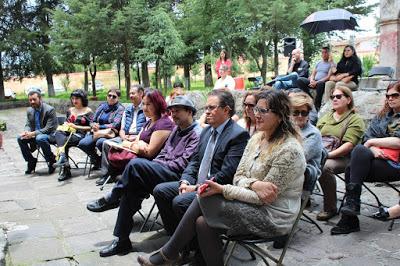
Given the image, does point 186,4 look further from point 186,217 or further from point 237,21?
point 186,217

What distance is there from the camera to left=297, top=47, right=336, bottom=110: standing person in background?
328 inches

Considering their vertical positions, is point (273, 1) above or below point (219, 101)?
above

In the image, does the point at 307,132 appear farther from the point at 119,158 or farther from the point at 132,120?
the point at 132,120

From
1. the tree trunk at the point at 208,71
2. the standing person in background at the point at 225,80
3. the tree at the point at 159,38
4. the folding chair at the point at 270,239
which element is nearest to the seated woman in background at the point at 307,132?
the folding chair at the point at 270,239

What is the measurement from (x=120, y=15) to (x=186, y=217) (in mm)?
12372

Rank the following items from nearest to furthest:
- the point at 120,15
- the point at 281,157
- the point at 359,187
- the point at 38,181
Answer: the point at 281,157 → the point at 359,187 → the point at 38,181 → the point at 120,15

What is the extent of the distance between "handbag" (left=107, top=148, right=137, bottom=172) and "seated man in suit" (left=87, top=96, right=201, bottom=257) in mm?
674

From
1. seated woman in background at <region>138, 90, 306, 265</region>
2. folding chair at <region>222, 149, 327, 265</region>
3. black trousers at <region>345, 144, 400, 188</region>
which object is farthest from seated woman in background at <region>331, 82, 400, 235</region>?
seated woman in background at <region>138, 90, 306, 265</region>

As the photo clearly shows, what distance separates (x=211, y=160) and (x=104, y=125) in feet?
12.6

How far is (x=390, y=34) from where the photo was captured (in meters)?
10.0

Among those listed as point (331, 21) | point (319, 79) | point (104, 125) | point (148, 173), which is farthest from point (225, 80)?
point (148, 173)

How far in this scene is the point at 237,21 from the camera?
15.3m

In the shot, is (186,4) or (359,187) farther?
(186,4)

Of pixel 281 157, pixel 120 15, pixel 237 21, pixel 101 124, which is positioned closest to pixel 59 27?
pixel 120 15
